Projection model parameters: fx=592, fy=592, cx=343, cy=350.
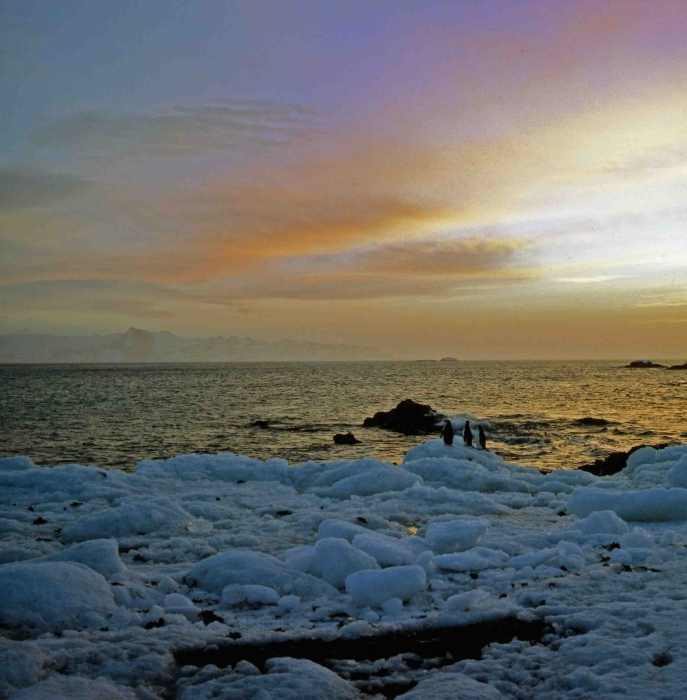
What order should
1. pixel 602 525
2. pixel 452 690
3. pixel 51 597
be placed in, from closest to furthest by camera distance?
1. pixel 452 690
2. pixel 51 597
3. pixel 602 525

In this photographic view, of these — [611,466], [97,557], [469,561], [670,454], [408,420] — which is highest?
[97,557]

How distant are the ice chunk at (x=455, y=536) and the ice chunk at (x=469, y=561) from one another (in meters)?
0.38

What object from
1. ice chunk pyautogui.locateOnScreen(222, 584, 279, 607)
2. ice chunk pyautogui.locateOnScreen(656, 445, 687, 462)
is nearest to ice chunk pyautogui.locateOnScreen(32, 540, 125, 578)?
ice chunk pyautogui.locateOnScreen(222, 584, 279, 607)

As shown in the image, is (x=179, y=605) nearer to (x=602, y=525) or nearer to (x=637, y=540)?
(x=637, y=540)

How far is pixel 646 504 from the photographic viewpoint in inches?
421

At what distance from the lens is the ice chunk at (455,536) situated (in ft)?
28.5

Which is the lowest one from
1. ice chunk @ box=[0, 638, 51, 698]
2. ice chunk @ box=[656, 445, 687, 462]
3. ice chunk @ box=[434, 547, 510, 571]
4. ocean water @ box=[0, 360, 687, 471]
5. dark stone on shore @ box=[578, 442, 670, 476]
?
ocean water @ box=[0, 360, 687, 471]

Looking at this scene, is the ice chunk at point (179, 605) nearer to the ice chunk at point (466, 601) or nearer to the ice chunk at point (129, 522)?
the ice chunk at point (466, 601)

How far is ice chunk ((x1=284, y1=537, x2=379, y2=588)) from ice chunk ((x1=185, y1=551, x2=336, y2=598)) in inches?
6.5

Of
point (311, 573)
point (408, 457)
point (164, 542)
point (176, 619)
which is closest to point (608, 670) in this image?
point (311, 573)

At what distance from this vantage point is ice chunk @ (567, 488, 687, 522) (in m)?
10.6

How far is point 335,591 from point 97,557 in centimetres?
300

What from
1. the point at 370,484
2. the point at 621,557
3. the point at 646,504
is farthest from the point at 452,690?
the point at 370,484

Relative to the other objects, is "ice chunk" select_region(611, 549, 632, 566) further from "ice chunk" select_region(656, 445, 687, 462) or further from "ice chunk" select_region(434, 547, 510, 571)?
"ice chunk" select_region(656, 445, 687, 462)
